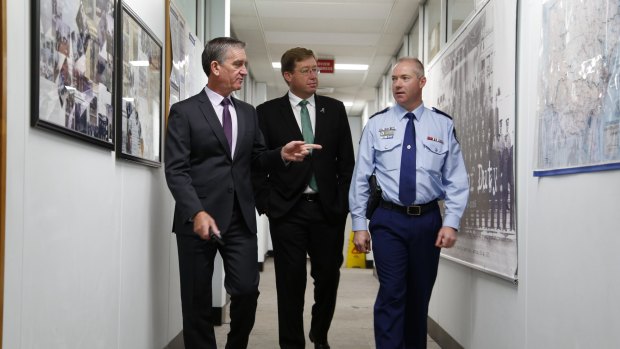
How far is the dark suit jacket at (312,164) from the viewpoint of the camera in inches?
128

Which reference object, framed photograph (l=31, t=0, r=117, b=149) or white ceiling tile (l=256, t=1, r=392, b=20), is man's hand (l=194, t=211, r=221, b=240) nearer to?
framed photograph (l=31, t=0, r=117, b=149)

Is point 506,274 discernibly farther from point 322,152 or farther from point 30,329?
point 30,329

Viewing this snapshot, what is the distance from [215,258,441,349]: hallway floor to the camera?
4.21m

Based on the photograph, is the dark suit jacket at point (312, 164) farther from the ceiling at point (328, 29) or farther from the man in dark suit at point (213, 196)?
the ceiling at point (328, 29)

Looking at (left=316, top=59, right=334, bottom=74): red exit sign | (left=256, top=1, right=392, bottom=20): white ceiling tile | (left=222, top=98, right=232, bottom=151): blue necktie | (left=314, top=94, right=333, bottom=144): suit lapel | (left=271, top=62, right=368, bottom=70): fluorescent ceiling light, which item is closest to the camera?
(left=222, top=98, right=232, bottom=151): blue necktie

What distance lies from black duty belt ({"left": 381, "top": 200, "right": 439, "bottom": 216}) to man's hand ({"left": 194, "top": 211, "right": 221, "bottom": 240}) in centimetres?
80

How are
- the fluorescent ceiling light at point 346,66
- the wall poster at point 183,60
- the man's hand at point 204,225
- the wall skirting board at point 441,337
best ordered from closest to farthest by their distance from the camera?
the man's hand at point 204,225, the wall poster at point 183,60, the wall skirting board at point 441,337, the fluorescent ceiling light at point 346,66

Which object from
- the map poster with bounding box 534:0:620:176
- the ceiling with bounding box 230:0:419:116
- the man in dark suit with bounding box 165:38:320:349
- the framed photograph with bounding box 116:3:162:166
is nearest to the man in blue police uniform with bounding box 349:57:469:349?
the man in dark suit with bounding box 165:38:320:349

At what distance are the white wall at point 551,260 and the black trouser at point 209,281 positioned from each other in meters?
1.03

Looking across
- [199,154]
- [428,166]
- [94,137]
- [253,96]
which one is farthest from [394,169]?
[253,96]

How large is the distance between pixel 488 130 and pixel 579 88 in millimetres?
1074

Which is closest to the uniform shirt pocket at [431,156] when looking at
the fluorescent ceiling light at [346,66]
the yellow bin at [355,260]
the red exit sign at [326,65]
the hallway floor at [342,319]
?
the hallway floor at [342,319]

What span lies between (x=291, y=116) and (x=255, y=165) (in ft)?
1.57

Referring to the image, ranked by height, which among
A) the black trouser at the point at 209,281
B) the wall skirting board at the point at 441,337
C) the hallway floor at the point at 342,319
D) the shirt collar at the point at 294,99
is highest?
the shirt collar at the point at 294,99
